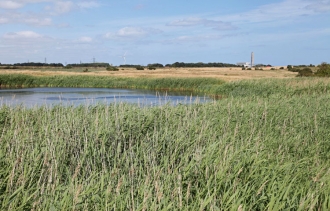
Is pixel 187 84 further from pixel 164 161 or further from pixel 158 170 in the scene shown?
pixel 158 170

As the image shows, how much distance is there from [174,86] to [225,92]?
920cm

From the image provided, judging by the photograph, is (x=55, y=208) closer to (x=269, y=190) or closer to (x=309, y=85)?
(x=269, y=190)

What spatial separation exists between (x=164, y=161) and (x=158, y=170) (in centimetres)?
134

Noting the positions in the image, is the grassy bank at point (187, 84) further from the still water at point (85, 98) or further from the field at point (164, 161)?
the field at point (164, 161)

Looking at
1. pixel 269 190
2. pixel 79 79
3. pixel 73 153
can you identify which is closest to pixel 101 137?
pixel 73 153

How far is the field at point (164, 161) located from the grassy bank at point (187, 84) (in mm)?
12904

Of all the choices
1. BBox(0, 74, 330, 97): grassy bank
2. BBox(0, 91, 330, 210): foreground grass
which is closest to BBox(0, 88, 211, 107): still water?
BBox(0, 74, 330, 97): grassy bank

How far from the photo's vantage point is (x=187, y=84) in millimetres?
38344

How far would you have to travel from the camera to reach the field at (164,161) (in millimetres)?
3910

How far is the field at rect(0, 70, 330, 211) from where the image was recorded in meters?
3.91

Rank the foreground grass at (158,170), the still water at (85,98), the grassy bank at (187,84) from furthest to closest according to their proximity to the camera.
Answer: the grassy bank at (187,84), the still water at (85,98), the foreground grass at (158,170)

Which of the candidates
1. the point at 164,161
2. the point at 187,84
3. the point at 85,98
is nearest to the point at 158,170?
the point at 164,161

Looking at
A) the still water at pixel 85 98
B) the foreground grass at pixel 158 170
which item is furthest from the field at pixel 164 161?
the still water at pixel 85 98

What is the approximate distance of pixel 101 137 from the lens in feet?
21.9
